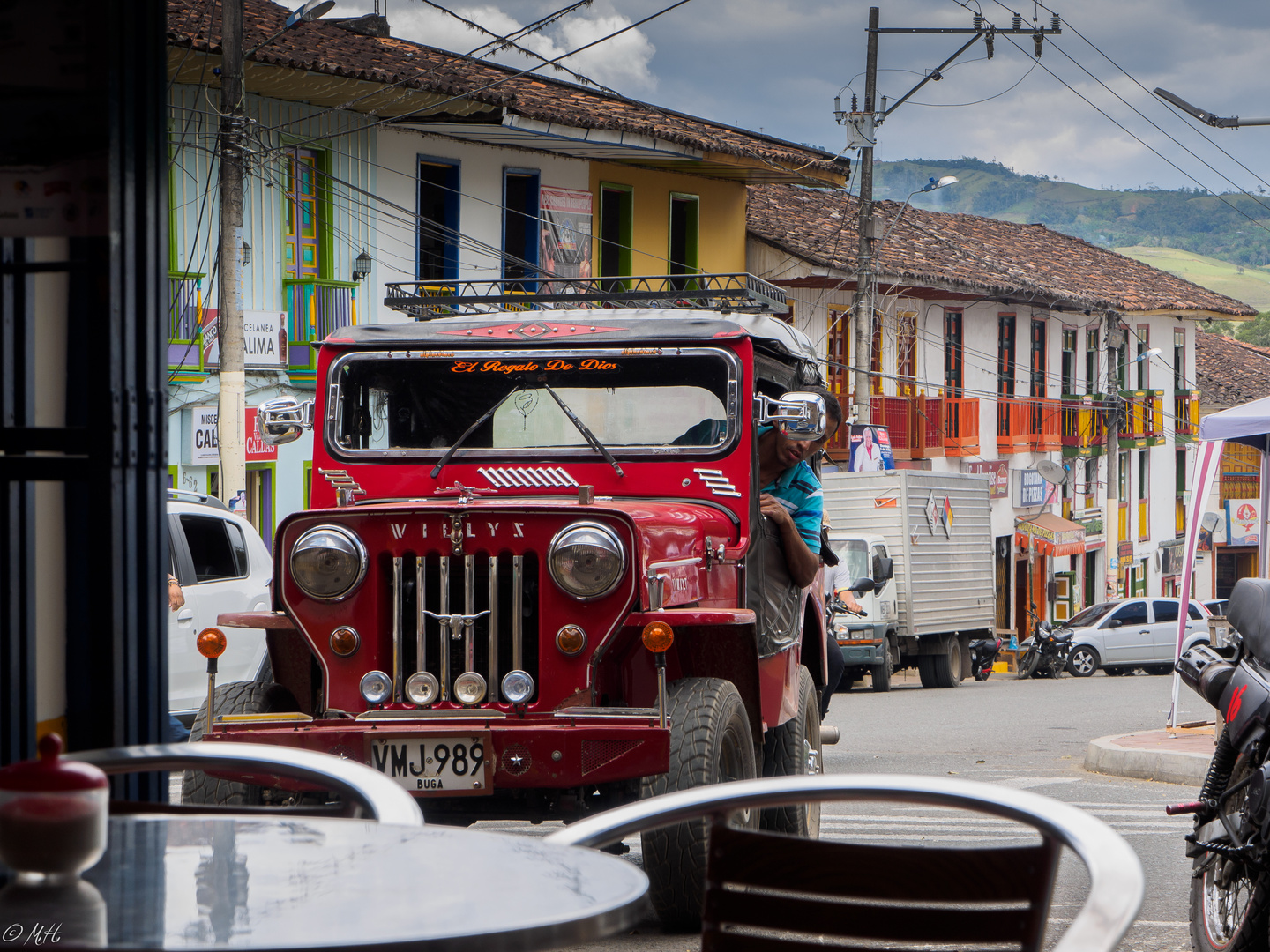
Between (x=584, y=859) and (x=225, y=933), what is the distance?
63 cm

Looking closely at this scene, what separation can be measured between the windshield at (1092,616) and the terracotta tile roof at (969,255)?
300 inches

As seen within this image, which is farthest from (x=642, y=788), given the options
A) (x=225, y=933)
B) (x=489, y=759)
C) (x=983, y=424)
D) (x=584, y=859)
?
(x=983, y=424)

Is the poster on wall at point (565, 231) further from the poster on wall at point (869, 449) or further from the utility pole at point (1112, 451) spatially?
the utility pole at point (1112, 451)

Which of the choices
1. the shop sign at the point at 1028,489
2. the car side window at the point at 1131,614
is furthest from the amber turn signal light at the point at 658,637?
the shop sign at the point at 1028,489

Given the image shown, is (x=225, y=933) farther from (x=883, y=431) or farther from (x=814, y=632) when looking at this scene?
(x=883, y=431)

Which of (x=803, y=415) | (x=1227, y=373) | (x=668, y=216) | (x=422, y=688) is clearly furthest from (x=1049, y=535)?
(x=422, y=688)

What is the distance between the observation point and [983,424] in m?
43.4

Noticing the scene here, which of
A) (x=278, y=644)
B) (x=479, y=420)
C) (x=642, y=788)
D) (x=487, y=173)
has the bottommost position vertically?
(x=642, y=788)

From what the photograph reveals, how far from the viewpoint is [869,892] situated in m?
2.88

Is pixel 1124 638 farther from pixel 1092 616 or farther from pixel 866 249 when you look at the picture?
pixel 866 249

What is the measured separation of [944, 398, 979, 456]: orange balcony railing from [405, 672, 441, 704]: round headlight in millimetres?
35101

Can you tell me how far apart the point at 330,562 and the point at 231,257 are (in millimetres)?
10789

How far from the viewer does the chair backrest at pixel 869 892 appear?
111 inches

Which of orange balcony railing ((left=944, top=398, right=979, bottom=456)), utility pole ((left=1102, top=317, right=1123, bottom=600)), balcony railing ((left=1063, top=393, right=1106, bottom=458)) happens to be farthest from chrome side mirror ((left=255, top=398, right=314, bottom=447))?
utility pole ((left=1102, top=317, right=1123, bottom=600))
